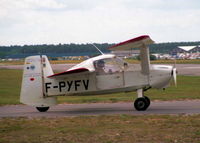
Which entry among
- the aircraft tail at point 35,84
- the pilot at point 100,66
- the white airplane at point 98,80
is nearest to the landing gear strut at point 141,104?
the white airplane at point 98,80

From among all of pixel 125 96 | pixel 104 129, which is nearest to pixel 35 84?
pixel 104 129

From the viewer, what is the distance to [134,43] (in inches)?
584

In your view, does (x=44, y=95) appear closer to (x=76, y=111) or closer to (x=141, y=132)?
(x=76, y=111)

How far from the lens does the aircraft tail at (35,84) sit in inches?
619

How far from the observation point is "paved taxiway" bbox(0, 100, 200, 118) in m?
14.8

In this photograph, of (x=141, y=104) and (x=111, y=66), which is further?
(x=111, y=66)

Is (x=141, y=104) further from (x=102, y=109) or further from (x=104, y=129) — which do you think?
(x=104, y=129)

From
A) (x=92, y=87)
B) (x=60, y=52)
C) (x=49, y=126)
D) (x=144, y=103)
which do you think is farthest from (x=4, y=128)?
(x=60, y=52)

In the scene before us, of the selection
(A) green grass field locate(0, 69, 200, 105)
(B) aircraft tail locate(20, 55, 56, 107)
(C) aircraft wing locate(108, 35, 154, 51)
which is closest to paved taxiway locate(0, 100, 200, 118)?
(B) aircraft tail locate(20, 55, 56, 107)

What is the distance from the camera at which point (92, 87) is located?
15703mm

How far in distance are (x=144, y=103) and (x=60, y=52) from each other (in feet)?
417

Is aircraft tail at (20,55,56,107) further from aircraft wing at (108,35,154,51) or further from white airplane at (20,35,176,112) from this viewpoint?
aircraft wing at (108,35,154,51)

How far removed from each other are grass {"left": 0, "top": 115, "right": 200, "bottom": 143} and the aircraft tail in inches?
85.3

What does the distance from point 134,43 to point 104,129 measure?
4.76m
